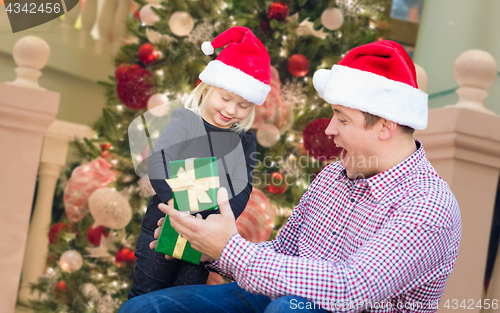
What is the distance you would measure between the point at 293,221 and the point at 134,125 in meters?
0.50

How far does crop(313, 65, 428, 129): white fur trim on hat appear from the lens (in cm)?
105

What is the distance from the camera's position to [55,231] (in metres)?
2.38

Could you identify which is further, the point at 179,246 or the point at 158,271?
the point at 158,271

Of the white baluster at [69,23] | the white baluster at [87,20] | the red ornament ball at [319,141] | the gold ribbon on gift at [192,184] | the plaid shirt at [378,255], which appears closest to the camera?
the plaid shirt at [378,255]

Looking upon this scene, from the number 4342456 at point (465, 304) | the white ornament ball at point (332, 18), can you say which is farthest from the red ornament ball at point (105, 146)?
the number 4342456 at point (465, 304)

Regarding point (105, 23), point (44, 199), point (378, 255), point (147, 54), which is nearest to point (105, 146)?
point (147, 54)

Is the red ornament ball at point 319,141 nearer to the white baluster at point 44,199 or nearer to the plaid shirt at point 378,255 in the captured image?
the plaid shirt at point 378,255

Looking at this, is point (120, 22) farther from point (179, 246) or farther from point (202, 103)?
point (179, 246)

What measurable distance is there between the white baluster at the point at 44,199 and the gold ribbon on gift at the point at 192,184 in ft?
5.86

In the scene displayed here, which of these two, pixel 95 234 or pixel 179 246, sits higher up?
pixel 179 246

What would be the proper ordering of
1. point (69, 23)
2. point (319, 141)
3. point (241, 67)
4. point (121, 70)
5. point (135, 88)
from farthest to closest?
point (69, 23) → point (121, 70) → point (135, 88) → point (319, 141) → point (241, 67)

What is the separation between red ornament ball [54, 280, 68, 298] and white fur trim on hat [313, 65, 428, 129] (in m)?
1.85

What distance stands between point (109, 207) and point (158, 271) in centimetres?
85

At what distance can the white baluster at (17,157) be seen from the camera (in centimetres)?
210
